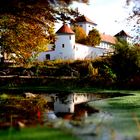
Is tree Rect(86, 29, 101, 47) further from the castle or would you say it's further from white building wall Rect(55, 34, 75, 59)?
white building wall Rect(55, 34, 75, 59)

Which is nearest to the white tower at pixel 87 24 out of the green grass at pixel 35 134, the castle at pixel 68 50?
the castle at pixel 68 50

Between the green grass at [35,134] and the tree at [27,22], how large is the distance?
8324 millimetres

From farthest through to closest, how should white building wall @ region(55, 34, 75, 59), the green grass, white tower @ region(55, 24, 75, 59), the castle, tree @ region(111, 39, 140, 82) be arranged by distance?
white tower @ region(55, 24, 75, 59) → white building wall @ region(55, 34, 75, 59) → the castle → tree @ region(111, 39, 140, 82) → the green grass

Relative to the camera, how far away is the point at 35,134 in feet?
43.3

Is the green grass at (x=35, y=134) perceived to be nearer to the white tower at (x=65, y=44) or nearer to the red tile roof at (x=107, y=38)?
the white tower at (x=65, y=44)

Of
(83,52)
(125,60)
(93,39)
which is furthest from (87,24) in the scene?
(125,60)

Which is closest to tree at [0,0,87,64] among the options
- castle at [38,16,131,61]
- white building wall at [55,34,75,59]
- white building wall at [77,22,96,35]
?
castle at [38,16,131,61]

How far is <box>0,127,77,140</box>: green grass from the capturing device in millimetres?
12812

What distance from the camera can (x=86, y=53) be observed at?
4077 inches

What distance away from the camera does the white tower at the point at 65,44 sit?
104 m

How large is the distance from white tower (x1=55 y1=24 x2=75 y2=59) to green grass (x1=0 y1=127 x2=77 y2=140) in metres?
89.4

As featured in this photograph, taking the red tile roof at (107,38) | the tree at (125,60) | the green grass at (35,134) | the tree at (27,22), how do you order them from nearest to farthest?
the green grass at (35,134), the tree at (27,22), the tree at (125,60), the red tile roof at (107,38)

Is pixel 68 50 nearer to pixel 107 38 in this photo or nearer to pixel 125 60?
pixel 107 38

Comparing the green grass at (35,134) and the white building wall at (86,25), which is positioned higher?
the white building wall at (86,25)
